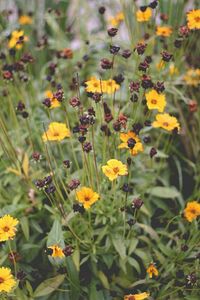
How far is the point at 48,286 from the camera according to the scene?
1826 mm

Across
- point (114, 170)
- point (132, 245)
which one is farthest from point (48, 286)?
point (114, 170)

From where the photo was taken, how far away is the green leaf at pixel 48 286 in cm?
180

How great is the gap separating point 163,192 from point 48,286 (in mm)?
680

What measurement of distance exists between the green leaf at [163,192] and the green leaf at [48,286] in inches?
23.5

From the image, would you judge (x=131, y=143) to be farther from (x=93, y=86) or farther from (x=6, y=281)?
(x=6, y=281)

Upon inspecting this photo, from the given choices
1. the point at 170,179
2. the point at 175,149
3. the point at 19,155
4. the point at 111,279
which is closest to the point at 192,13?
the point at 175,149

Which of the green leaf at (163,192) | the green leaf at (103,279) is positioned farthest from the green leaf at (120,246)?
the green leaf at (163,192)

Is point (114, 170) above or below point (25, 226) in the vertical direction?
above

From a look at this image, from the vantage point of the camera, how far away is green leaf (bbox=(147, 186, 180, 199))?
216 centimetres

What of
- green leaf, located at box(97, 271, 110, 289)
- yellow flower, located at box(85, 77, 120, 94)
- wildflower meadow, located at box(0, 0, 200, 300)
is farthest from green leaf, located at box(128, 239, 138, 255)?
yellow flower, located at box(85, 77, 120, 94)

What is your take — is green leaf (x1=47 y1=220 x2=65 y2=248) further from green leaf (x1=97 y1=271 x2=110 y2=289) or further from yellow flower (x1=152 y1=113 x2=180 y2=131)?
yellow flower (x1=152 y1=113 x2=180 y2=131)

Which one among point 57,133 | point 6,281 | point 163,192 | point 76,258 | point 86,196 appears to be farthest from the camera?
point 163,192

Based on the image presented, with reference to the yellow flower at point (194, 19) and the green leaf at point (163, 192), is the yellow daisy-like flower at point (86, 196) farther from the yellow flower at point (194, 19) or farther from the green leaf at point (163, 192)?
the yellow flower at point (194, 19)

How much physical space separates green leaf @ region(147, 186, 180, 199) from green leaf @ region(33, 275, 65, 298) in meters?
0.60
